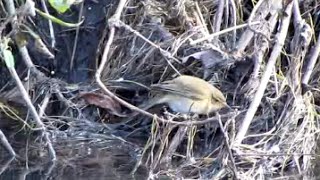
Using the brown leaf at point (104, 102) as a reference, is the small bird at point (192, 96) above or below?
above

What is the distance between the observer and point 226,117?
7.59 m

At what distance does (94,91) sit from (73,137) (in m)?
0.39

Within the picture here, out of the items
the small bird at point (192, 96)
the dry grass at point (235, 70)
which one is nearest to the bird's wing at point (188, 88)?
the small bird at point (192, 96)

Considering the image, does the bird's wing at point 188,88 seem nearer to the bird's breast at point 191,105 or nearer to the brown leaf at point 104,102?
the bird's breast at point 191,105

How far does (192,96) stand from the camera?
7.73 metres

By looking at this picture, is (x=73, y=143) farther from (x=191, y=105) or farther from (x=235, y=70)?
(x=235, y=70)

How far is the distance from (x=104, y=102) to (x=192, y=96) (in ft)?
2.91

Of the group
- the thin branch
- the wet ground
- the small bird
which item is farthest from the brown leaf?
the thin branch

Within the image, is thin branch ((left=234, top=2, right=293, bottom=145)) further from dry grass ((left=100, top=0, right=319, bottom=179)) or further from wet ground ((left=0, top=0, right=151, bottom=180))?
wet ground ((left=0, top=0, right=151, bottom=180))

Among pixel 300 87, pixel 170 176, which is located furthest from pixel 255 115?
pixel 170 176

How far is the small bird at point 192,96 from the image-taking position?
25.3 ft

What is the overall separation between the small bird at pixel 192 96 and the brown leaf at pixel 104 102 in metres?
0.60

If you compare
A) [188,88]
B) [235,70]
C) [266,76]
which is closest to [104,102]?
[188,88]

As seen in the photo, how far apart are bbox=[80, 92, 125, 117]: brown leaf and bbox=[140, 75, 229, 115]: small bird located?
0.60 m
